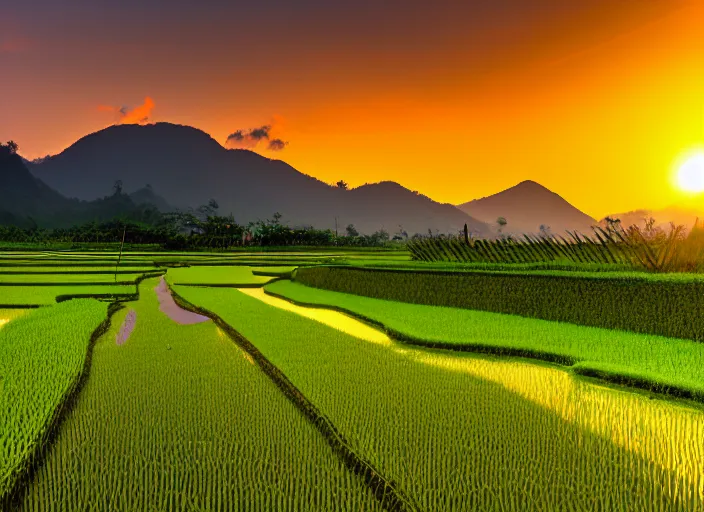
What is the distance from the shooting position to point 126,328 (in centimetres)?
920

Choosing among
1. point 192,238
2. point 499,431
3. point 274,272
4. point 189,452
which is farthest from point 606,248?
point 192,238

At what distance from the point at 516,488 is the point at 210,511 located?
1.94 m

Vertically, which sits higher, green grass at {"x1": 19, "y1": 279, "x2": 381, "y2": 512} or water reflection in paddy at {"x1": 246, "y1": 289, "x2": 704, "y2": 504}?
water reflection in paddy at {"x1": 246, "y1": 289, "x2": 704, "y2": 504}

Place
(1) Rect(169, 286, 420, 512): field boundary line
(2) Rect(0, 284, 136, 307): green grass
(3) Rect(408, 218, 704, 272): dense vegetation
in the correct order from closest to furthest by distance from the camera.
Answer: (1) Rect(169, 286, 420, 512): field boundary line, (3) Rect(408, 218, 704, 272): dense vegetation, (2) Rect(0, 284, 136, 307): green grass

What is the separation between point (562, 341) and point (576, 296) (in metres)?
2.27

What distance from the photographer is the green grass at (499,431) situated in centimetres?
304

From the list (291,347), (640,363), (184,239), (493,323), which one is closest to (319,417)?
(291,347)

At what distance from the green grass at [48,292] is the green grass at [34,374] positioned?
10.4 ft

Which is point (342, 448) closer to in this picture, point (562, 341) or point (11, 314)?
point (562, 341)

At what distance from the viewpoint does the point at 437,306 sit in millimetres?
12047

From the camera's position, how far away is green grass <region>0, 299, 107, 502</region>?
3639 millimetres

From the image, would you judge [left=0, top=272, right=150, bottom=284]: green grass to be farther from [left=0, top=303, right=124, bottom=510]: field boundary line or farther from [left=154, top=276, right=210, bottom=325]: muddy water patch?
[left=0, top=303, right=124, bottom=510]: field boundary line

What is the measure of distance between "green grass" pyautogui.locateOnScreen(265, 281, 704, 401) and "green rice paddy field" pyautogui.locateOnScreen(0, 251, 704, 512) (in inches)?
1.7

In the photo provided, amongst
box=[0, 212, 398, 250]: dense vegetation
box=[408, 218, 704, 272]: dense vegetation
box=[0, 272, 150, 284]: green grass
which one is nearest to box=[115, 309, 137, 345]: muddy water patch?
box=[0, 272, 150, 284]: green grass
